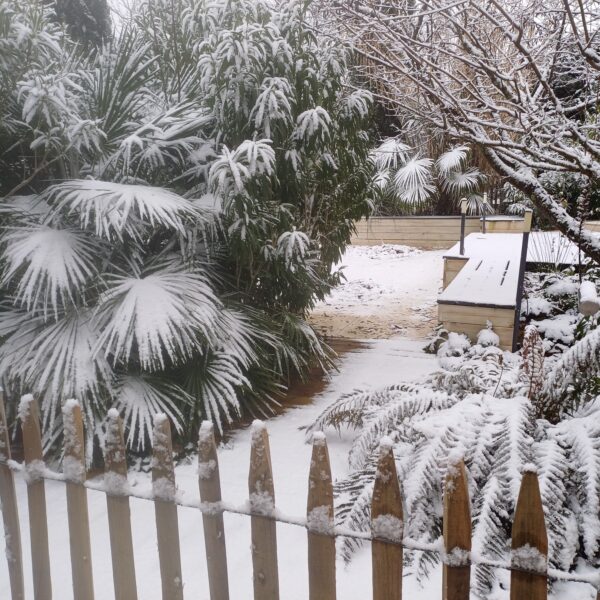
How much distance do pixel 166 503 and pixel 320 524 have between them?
360 millimetres

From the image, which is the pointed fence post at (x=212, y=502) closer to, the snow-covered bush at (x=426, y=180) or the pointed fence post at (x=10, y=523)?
the pointed fence post at (x=10, y=523)

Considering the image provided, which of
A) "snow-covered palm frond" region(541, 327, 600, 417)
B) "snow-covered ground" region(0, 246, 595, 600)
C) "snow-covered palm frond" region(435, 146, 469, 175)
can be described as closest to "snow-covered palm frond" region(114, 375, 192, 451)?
"snow-covered ground" region(0, 246, 595, 600)

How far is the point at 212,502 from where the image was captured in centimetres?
113

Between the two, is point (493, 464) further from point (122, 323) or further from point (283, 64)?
point (283, 64)

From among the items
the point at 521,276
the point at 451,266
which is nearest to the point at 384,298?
the point at 451,266

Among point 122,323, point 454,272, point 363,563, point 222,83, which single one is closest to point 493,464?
point 363,563

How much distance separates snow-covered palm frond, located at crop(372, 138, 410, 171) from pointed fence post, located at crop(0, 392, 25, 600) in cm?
991

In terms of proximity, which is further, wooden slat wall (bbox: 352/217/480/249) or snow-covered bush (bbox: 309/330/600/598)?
wooden slat wall (bbox: 352/217/480/249)

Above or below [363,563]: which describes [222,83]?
above

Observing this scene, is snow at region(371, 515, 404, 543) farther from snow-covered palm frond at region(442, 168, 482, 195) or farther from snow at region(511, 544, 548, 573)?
snow-covered palm frond at region(442, 168, 482, 195)

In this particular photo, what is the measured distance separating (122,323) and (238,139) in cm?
124

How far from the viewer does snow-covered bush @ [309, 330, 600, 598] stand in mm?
1628

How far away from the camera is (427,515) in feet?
5.71

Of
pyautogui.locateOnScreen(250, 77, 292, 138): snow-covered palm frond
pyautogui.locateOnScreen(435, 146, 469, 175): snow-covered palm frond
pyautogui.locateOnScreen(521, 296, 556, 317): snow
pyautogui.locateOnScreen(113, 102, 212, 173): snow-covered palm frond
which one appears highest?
pyautogui.locateOnScreen(435, 146, 469, 175): snow-covered palm frond
